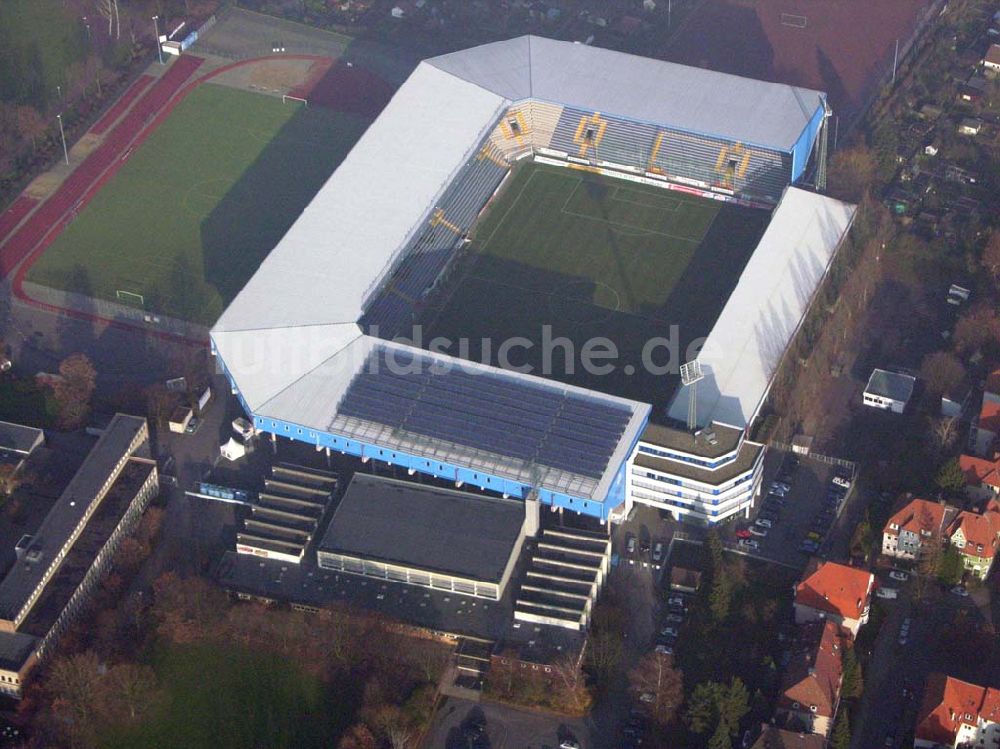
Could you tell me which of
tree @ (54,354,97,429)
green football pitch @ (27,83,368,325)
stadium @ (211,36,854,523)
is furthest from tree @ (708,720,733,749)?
green football pitch @ (27,83,368,325)

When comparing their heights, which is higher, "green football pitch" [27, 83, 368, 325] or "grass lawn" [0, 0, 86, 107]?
"grass lawn" [0, 0, 86, 107]

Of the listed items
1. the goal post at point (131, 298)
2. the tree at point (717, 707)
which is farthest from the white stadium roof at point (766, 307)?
the goal post at point (131, 298)

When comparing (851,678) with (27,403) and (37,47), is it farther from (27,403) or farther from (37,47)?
(37,47)

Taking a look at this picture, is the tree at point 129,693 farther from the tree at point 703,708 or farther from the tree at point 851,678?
→ the tree at point 851,678

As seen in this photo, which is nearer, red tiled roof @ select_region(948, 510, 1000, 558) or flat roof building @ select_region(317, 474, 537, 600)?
flat roof building @ select_region(317, 474, 537, 600)

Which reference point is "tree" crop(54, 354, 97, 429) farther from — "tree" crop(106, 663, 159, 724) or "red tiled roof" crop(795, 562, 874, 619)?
"red tiled roof" crop(795, 562, 874, 619)

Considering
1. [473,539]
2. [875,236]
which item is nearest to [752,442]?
[473,539]
